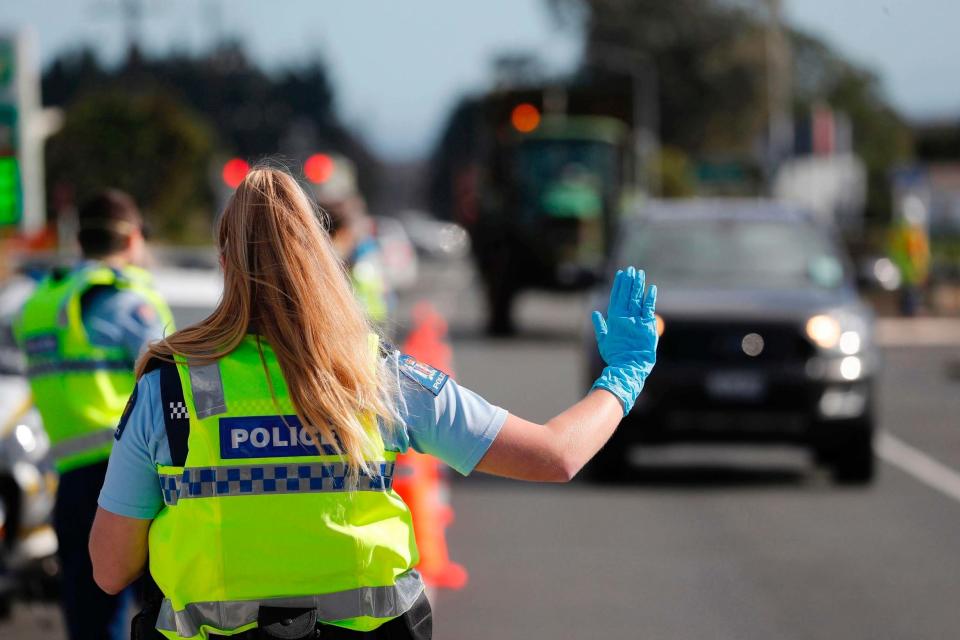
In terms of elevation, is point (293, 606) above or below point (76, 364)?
below

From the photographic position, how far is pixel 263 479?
318 centimetres

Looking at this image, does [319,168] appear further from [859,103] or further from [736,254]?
[859,103]

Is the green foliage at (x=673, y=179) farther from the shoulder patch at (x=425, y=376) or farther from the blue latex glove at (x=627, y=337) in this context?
the shoulder patch at (x=425, y=376)

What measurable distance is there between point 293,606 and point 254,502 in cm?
19

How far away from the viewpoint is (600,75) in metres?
88.2

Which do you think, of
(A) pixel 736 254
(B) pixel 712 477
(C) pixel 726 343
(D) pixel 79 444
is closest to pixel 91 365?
(D) pixel 79 444

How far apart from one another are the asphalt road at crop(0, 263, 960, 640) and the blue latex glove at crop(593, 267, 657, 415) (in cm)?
422

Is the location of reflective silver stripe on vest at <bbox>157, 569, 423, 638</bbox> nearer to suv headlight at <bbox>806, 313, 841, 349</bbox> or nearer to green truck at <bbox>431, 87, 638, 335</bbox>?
suv headlight at <bbox>806, 313, 841, 349</bbox>

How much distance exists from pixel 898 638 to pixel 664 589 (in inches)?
57.0

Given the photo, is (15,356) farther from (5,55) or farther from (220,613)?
(5,55)

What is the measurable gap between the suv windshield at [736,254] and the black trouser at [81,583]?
7782 mm

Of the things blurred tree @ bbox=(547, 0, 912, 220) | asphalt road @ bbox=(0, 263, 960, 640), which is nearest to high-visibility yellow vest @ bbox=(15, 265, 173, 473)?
asphalt road @ bbox=(0, 263, 960, 640)

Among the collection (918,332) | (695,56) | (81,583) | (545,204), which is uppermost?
(695,56)

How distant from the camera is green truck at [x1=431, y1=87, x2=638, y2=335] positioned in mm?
28953
